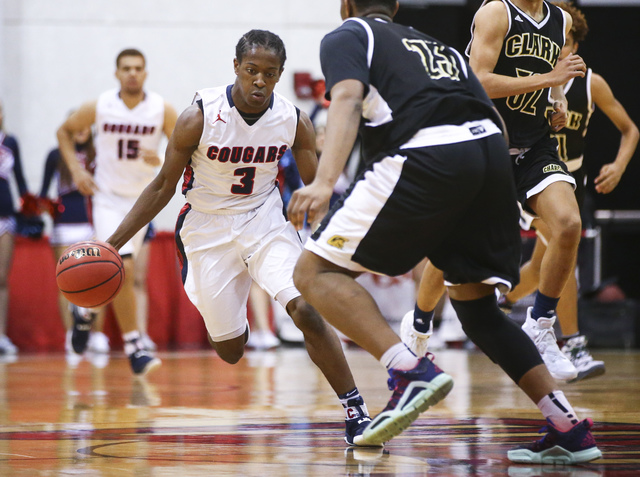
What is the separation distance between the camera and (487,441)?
3.86m

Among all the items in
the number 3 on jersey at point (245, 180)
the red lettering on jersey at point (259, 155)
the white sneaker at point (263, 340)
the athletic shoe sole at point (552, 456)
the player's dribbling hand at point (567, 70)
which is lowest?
the white sneaker at point (263, 340)

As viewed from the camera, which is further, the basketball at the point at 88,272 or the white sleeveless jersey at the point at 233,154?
the white sleeveless jersey at the point at 233,154

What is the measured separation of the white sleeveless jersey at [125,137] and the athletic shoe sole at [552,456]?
5056 mm

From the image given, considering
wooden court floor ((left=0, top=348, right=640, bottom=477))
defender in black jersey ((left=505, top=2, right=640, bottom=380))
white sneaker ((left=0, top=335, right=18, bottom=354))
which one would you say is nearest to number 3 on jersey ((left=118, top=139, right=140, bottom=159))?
wooden court floor ((left=0, top=348, right=640, bottom=477))

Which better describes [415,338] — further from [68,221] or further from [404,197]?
[68,221]

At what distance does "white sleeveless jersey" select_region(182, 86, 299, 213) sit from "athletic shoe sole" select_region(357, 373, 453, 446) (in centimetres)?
191

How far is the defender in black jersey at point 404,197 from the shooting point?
3121 millimetres

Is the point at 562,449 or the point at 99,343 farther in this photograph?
the point at 99,343

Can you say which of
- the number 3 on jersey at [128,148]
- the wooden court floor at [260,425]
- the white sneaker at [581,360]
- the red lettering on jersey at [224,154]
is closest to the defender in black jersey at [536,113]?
the white sneaker at [581,360]

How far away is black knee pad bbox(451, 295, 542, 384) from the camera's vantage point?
3379mm

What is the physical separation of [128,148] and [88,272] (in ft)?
12.2

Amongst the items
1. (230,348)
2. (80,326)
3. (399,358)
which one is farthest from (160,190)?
(80,326)

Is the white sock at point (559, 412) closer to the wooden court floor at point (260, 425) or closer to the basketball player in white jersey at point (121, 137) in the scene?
the wooden court floor at point (260, 425)

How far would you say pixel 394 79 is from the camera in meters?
3.26
